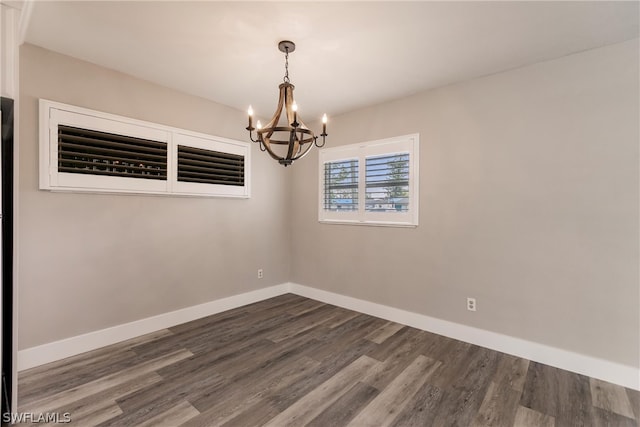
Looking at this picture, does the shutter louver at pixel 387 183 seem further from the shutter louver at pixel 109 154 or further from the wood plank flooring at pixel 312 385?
the shutter louver at pixel 109 154

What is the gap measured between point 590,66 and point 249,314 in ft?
13.4

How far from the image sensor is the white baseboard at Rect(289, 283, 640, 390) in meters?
2.27

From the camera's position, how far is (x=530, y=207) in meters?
2.64

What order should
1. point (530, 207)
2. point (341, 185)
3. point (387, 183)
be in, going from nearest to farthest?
point (530, 207) → point (387, 183) → point (341, 185)

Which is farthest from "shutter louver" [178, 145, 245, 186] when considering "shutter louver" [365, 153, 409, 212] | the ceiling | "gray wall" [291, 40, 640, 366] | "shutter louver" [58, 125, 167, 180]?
"gray wall" [291, 40, 640, 366]

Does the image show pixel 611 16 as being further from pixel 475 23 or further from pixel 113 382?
pixel 113 382

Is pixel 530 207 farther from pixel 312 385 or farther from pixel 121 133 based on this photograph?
pixel 121 133

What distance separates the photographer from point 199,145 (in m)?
3.47

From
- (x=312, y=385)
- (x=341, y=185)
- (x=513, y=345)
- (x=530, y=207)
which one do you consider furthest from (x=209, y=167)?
(x=513, y=345)

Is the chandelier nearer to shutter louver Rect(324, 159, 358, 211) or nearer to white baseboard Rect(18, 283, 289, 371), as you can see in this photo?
shutter louver Rect(324, 159, 358, 211)

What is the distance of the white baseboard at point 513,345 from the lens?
227 centimetres

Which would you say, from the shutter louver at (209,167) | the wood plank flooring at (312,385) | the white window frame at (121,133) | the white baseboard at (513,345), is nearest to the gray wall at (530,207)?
the white baseboard at (513,345)

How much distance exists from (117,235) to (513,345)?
384 cm

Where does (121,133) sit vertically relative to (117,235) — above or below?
above
